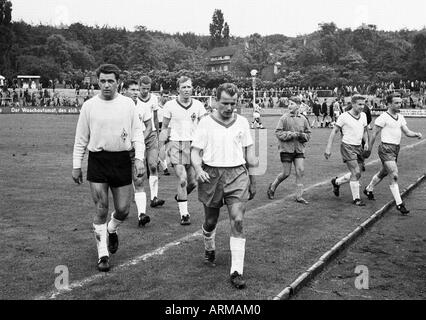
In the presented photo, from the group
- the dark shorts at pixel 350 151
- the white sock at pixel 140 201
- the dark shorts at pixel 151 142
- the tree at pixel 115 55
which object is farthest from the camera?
the tree at pixel 115 55

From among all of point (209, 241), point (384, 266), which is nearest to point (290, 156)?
point (384, 266)

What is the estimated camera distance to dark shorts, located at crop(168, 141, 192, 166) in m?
9.06

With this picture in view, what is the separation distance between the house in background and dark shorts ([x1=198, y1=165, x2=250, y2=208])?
134m

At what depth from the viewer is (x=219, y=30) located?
175 metres

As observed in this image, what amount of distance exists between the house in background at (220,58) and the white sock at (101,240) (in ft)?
440

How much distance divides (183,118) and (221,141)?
309 cm

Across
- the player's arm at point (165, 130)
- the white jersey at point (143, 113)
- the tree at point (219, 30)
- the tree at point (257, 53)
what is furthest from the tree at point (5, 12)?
the player's arm at point (165, 130)

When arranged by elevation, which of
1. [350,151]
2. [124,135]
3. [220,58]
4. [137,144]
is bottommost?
[350,151]

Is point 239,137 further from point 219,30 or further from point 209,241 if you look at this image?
point 219,30

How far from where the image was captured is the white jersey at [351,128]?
10828mm

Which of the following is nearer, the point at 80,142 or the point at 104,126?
the point at 104,126

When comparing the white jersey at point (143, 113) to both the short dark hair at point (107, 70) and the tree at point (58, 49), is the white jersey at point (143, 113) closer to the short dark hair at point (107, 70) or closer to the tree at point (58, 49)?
the short dark hair at point (107, 70)

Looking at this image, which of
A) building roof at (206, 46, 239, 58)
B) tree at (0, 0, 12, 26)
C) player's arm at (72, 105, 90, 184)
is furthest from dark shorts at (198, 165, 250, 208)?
building roof at (206, 46, 239, 58)
